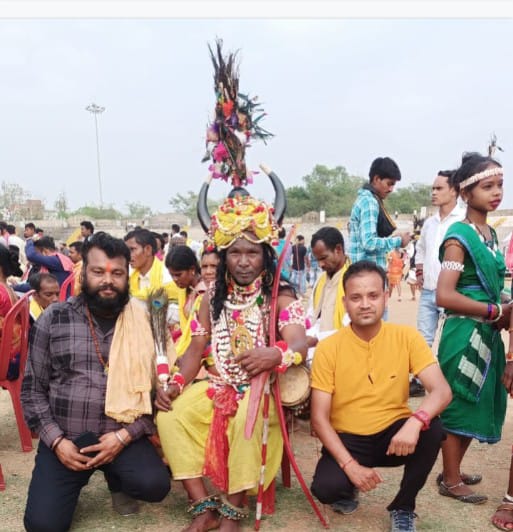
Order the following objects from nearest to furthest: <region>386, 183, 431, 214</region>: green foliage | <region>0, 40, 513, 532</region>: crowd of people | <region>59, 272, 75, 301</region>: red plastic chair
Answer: <region>0, 40, 513, 532</region>: crowd of people < <region>59, 272, 75, 301</region>: red plastic chair < <region>386, 183, 431, 214</region>: green foliage

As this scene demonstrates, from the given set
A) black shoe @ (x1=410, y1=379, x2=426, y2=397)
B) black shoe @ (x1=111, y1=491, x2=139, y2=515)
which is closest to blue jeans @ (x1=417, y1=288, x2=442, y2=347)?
black shoe @ (x1=410, y1=379, x2=426, y2=397)

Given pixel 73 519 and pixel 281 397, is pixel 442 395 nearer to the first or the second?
pixel 281 397

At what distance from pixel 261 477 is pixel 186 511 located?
65 cm

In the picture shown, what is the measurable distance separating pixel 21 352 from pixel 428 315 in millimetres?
3706

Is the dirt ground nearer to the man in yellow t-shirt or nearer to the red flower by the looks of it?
the man in yellow t-shirt

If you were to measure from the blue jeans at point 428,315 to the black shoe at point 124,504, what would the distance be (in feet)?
10.6

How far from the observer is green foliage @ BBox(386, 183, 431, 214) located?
196ft

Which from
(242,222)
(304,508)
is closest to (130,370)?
(242,222)

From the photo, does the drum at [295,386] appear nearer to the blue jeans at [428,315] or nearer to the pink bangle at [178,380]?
the pink bangle at [178,380]

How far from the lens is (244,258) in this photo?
10.5 ft

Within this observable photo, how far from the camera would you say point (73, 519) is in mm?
3254

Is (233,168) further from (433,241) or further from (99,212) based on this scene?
(99,212)

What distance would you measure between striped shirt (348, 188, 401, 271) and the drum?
236 centimetres

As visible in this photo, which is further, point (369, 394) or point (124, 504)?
point (124, 504)
